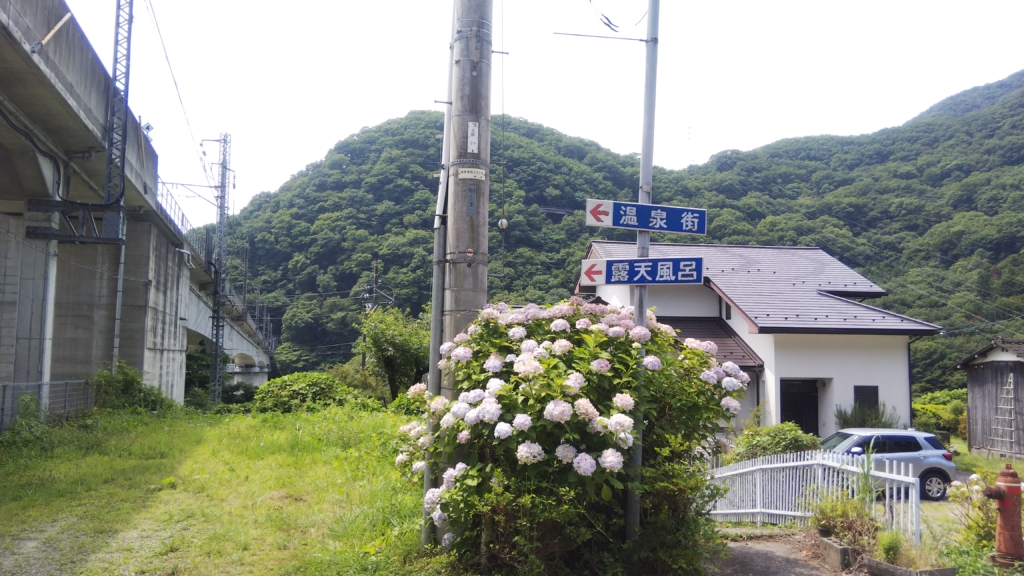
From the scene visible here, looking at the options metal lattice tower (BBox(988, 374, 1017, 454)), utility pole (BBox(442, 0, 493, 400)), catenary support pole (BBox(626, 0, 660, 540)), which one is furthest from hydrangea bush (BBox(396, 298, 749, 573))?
metal lattice tower (BBox(988, 374, 1017, 454))

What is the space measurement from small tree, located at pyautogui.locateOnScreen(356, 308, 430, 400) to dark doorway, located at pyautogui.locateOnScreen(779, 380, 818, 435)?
11.0m

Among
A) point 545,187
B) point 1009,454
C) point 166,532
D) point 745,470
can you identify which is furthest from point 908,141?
point 166,532

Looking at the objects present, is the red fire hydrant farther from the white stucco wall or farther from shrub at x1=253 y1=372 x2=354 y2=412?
shrub at x1=253 y1=372 x2=354 y2=412

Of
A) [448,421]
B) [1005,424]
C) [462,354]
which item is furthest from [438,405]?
[1005,424]

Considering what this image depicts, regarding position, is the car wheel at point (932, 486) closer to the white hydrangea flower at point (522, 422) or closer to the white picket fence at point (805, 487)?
the white picket fence at point (805, 487)

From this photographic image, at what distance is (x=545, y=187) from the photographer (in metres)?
36.1

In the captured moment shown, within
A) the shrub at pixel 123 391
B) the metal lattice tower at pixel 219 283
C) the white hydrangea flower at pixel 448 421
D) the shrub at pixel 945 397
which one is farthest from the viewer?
the metal lattice tower at pixel 219 283

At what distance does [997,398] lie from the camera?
73.0 feet

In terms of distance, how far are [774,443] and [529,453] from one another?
9689mm

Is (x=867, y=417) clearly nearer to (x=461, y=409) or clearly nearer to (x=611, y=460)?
(x=611, y=460)

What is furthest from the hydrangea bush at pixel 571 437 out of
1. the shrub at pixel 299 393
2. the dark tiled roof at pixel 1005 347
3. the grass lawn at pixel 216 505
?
the dark tiled roof at pixel 1005 347

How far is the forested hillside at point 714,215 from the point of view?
34.3 meters

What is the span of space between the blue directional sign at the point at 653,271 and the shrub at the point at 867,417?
15.7m

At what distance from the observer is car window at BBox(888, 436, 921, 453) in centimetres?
1397
